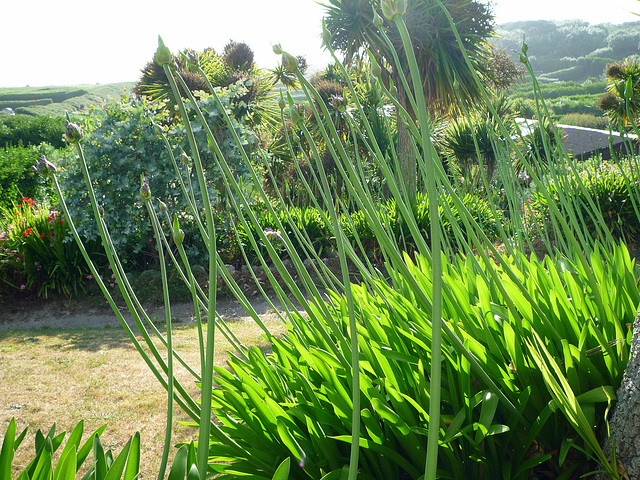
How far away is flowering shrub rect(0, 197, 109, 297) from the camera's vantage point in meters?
5.49

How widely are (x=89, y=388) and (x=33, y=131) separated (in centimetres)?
1465

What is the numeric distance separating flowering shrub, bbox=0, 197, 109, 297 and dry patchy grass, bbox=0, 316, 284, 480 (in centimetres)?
128

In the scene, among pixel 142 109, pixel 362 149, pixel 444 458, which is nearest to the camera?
pixel 444 458

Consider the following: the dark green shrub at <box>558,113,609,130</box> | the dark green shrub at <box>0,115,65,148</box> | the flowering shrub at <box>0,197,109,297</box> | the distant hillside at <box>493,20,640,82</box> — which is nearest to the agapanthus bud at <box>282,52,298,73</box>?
the flowering shrub at <box>0,197,109,297</box>

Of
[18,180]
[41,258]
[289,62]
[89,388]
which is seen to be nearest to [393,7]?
[289,62]

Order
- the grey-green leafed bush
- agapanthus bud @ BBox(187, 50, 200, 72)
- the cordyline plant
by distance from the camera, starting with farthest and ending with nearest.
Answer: the grey-green leafed bush
agapanthus bud @ BBox(187, 50, 200, 72)
the cordyline plant

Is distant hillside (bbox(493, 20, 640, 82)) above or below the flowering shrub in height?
above

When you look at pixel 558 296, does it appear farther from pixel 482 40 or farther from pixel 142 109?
pixel 482 40

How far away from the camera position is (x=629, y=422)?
82 centimetres

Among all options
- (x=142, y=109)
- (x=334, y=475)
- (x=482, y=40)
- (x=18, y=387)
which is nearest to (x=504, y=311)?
(x=334, y=475)

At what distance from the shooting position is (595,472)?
2.93ft

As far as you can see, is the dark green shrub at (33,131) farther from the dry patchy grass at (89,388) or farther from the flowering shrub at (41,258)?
the dry patchy grass at (89,388)

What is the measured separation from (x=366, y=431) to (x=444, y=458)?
19 cm

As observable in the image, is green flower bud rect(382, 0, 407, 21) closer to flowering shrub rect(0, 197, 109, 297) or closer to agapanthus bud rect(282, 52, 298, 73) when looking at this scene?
agapanthus bud rect(282, 52, 298, 73)
